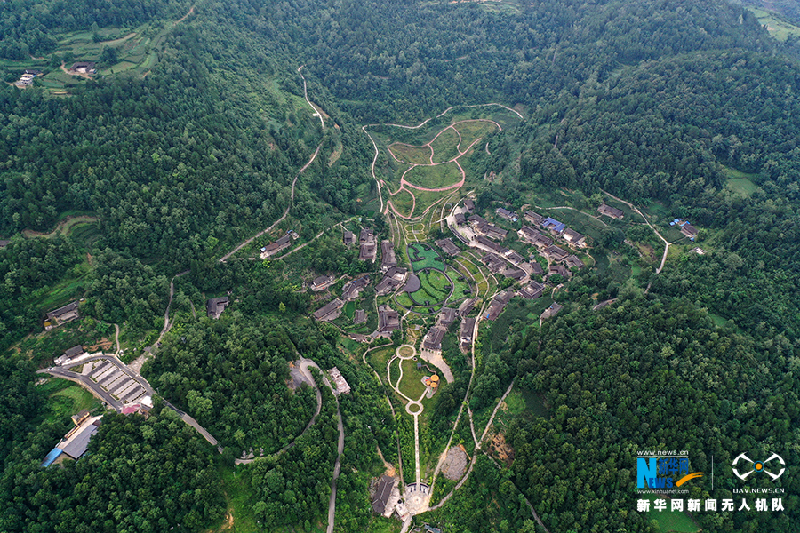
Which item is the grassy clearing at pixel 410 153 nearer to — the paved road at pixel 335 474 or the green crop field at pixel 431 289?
the green crop field at pixel 431 289

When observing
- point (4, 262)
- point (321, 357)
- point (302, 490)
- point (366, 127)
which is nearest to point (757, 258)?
point (321, 357)

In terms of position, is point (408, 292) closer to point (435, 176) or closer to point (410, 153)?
point (435, 176)

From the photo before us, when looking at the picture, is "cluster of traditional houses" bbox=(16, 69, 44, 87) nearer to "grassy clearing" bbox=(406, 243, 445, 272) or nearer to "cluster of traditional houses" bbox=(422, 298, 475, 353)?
"grassy clearing" bbox=(406, 243, 445, 272)

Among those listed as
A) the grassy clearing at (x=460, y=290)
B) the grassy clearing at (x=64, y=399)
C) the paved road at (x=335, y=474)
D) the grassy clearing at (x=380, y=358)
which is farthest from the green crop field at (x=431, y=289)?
the grassy clearing at (x=64, y=399)

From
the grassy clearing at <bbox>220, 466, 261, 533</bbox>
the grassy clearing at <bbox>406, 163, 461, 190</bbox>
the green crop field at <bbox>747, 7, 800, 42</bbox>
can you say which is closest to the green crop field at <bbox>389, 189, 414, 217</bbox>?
the grassy clearing at <bbox>406, 163, 461, 190</bbox>

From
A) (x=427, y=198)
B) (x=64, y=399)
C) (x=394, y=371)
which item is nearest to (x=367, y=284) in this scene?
(x=394, y=371)

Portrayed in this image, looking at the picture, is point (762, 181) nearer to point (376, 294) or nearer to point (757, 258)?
point (757, 258)
